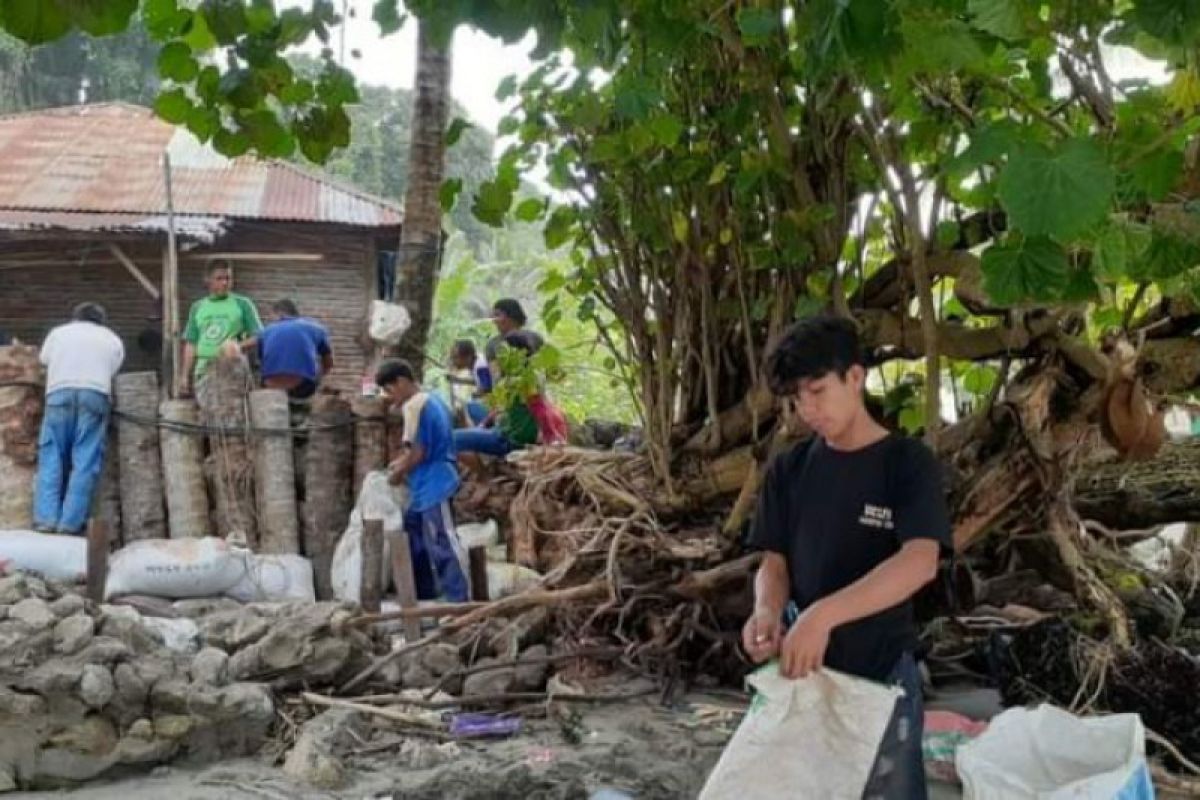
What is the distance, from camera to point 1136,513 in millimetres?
5754

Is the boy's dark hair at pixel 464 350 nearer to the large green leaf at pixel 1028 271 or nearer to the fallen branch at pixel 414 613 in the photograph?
the fallen branch at pixel 414 613

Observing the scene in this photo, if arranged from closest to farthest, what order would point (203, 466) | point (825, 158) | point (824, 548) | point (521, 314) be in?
point (824, 548) < point (825, 158) < point (203, 466) < point (521, 314)

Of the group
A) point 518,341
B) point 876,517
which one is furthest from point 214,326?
point 876,517

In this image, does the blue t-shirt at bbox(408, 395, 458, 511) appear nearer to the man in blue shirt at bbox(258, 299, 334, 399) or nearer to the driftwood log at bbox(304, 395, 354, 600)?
the driftwood log at bbox(304, 395, 354, 600)

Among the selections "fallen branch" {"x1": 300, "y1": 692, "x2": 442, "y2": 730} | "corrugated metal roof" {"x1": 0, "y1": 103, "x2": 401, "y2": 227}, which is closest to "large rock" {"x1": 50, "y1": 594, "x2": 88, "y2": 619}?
"fallen branch" {"x1": 300, "y1": 692, "x2": 442, "y2": 730}

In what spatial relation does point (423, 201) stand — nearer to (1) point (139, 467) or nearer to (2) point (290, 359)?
(2) point (290, 359)

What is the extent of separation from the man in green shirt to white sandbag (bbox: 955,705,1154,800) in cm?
606

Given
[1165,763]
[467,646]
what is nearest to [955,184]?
[1165,763]

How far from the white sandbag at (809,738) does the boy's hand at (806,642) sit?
96 millimetres

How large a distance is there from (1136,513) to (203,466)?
558cm

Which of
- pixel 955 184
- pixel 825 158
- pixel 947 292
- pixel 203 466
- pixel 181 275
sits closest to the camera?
pixel 955 184

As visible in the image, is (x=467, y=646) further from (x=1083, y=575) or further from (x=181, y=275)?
(x=181, y=275)

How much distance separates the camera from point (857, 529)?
272 centimetres

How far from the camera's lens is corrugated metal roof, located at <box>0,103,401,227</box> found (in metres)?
11.7
